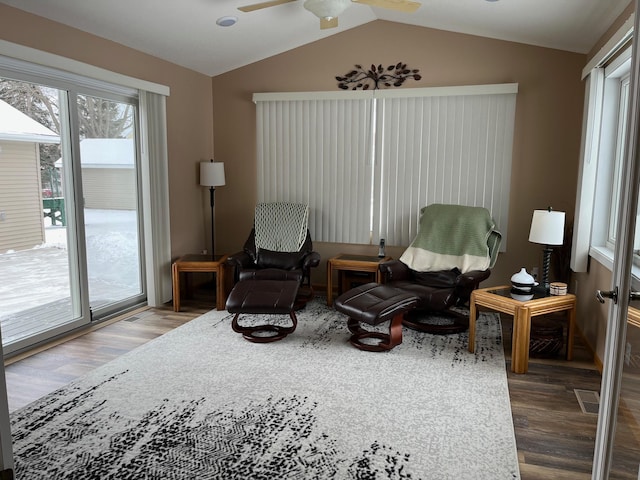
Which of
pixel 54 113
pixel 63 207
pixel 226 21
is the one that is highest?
pixel 226 21

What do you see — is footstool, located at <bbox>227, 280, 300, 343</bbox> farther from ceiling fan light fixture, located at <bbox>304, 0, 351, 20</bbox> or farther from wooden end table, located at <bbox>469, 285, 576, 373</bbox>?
ceiling fan light fixture, located at <bbox>304, 0, 351, 20</bbox>

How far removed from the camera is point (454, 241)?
4523 mm

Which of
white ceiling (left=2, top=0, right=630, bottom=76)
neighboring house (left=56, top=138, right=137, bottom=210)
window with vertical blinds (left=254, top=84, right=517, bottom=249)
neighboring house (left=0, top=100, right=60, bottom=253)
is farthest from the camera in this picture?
window with vertical blinds (left=254, top=84, right=517, bottom=249)

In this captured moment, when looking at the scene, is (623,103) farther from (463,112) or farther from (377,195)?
(377,195)

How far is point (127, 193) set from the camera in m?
4.60

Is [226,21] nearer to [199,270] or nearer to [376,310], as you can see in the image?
[199,270]

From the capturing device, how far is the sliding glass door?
349cm

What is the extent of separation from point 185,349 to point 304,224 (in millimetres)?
1980

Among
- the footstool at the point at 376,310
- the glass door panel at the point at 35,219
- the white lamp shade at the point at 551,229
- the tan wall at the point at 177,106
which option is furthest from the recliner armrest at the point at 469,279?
the glass door panel at the point at 35,219

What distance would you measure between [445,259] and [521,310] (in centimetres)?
130

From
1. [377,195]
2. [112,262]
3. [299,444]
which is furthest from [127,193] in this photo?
[299,444]

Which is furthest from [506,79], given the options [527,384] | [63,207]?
[63,207]

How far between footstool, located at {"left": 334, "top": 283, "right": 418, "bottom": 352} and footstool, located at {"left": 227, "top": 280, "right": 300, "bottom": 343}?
1.39 feet

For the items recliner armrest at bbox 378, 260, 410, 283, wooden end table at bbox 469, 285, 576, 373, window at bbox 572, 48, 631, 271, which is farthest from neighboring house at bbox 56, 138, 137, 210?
window at bbox 572, 48, 631, 271
